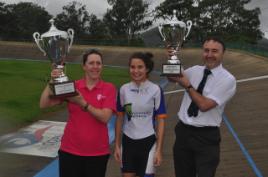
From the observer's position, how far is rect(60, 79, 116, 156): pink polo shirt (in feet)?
13.0

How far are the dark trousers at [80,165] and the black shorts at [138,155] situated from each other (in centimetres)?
34

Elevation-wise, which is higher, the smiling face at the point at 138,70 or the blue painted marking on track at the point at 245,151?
the smiling face at the point at 138,70

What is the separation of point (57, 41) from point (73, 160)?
1.24 m

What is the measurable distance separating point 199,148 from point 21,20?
97.5 meters

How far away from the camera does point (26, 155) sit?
338 inches

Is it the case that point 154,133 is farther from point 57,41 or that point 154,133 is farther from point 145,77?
point 57,41

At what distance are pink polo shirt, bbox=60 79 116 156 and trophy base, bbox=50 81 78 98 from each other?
189 mm

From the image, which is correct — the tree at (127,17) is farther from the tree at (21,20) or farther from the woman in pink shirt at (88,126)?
the woman in pink shirt at (88,126)

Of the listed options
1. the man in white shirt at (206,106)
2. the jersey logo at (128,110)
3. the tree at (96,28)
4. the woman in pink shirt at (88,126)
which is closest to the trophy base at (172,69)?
the man in white shirt at (206,106)

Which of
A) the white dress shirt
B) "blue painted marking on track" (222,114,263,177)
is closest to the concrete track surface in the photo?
"blue painted marking on track" (222,114,263,177)

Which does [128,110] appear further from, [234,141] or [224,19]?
[224,19]

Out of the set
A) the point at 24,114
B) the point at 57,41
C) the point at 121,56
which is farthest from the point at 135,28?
the point at 57,41

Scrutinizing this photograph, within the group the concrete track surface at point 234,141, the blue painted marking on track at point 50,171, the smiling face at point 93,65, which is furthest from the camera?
the concrete track surface at point 234,141

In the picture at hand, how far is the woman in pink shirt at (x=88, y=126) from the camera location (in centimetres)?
396
